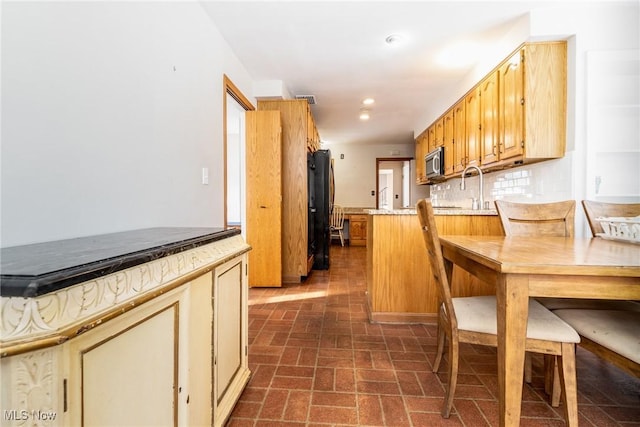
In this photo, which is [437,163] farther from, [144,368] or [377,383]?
[144,368]

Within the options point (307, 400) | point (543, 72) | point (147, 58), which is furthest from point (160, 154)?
point (543, 72)

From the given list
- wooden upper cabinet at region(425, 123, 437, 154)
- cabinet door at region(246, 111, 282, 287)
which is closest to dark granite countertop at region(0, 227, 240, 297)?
cabinet door at region(246, 111, 282, 287)

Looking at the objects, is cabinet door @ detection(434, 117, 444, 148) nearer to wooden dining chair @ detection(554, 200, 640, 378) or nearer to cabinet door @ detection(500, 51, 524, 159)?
cabinet door @ detection(500, 51, 524, 159)

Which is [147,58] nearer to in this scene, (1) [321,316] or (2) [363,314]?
(1) [321,316]

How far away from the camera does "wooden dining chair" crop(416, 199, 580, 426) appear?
104 cm

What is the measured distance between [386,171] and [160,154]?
8662 mm

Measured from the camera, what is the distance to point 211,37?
223cm

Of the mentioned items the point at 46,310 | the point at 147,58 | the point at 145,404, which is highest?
the point at 147,58

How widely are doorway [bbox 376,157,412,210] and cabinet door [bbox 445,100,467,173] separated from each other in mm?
2769

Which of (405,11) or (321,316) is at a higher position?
(405,11)

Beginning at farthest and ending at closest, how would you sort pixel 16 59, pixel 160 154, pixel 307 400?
pixel 160 154 < pixel 307 400 < pixel 16 59

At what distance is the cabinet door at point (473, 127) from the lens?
9.79ft

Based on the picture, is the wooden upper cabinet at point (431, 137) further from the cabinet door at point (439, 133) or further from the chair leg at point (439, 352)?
the chair leg at point (439, 352)

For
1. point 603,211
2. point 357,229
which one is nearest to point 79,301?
point 603,211
